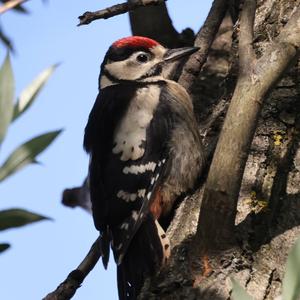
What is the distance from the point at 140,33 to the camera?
382 cm

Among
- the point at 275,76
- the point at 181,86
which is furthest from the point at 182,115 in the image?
the point at 275,76

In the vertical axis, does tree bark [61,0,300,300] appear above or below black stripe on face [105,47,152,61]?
below

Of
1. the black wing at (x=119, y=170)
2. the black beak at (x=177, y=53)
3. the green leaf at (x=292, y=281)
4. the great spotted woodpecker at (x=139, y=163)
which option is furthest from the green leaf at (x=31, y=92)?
the black beak at (x=177, y=53)

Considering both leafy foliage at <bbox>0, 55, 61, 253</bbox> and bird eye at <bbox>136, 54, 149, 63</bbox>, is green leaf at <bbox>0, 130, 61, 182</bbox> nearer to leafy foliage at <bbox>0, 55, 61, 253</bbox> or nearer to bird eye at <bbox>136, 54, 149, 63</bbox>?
leafy foliage at <bbox>0, 55, 61, 253</bbox>

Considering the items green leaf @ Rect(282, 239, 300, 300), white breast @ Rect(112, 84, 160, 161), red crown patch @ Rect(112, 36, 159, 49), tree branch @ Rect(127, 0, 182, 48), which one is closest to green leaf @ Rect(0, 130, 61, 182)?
green leaf @ Rect(282, 239, 300, 300)

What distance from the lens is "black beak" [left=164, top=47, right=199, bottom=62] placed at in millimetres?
3307

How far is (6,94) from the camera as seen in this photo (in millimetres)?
1307

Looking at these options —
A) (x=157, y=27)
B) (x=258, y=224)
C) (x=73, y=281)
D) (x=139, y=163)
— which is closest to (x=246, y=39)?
(x=258, y=224)

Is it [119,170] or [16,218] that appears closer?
[16,218]

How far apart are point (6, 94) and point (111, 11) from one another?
3.81ft

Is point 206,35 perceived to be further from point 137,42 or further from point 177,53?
point 137,42

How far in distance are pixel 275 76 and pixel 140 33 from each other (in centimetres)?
192

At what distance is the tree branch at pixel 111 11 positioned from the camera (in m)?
2.30

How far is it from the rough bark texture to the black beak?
0.46 metres
